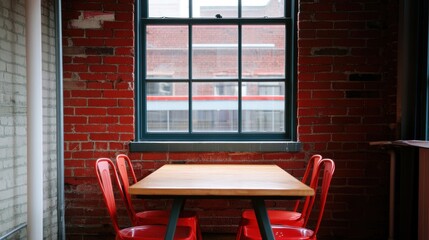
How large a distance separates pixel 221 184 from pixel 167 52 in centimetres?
184

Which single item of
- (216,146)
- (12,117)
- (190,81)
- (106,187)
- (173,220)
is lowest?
(173,220)

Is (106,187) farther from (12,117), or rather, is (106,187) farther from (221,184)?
(12,117)

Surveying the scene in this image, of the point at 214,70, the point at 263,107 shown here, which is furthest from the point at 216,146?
the point at 214,70

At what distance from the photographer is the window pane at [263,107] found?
3686 mm

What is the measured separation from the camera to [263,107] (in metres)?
3.70

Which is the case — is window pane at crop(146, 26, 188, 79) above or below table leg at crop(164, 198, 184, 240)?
above

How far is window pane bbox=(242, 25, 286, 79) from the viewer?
369 centimetres

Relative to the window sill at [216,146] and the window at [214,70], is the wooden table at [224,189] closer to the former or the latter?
the window sill at [216,146]

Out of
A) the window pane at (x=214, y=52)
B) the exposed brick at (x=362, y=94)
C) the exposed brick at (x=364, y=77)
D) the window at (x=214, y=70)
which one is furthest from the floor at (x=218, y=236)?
the exposed brick at (x=364, y=77)

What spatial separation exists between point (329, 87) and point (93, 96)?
2068 mm

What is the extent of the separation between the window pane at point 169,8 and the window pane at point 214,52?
191 mm

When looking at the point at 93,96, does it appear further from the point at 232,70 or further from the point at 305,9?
the point at 305,9

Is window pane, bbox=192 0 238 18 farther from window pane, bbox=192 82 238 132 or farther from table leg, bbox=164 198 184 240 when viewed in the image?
table leg, bbox=164 198 184 240

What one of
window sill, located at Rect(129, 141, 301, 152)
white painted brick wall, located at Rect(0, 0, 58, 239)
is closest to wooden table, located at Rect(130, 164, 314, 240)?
window sill, located at Rect(129, 141, 301, 152)
